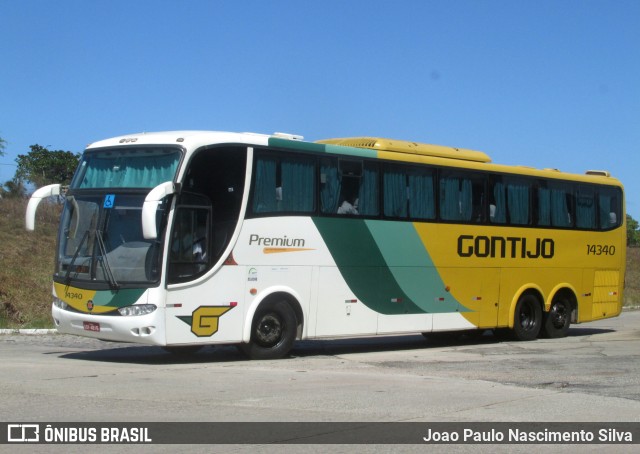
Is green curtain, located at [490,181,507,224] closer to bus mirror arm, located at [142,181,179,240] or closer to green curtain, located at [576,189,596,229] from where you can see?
green curtain, located at [576,189,596,229]

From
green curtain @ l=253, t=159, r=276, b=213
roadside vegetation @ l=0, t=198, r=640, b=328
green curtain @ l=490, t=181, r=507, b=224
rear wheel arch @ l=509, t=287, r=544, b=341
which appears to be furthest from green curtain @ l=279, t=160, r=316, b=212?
roadside vegetation @ l=0, t=198, r=640, b=328

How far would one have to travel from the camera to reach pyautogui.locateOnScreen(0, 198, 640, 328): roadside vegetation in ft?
78.0

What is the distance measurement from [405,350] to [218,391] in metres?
7.71

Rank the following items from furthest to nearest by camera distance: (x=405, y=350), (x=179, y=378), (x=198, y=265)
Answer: (x=405, y=350) < (x=198, y=265) < (x=179, y=378)

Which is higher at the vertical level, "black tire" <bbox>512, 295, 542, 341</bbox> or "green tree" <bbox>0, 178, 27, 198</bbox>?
"green tree" <bbox>0, 178, 27, 198</bbox>

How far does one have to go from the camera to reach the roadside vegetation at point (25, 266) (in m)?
23.8

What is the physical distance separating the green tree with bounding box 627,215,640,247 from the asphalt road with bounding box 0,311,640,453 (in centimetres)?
10158

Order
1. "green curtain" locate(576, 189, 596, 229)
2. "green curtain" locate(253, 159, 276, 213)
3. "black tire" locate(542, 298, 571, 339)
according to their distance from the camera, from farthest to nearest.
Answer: "green curtain" locate(576, 189, 596, 229)
"black tire" locate(542, 298, 571, 339)
"green curtain" locate(253, 159, 276, 213)

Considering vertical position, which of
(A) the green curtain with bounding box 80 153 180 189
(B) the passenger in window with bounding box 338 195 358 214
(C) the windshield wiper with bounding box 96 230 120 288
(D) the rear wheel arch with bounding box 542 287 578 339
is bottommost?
(D) the rear wheel arch with bounding box 542 287 578 339

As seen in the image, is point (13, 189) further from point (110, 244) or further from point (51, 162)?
point (110, 244)

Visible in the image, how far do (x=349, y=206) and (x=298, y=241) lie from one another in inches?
53.3

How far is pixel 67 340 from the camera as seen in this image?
1939 centimetres
